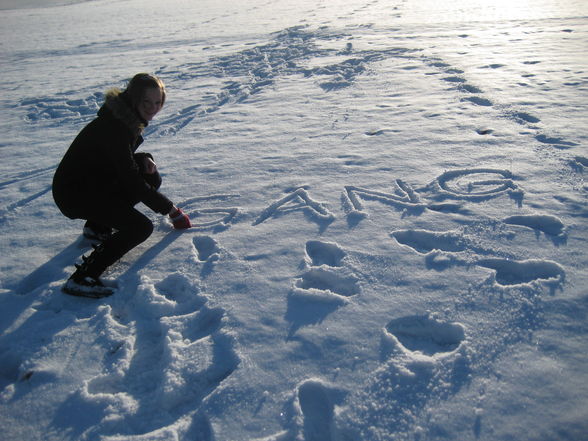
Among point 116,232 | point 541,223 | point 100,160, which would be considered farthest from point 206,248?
point 541,223

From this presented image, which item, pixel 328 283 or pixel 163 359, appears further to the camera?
pixel 328 283

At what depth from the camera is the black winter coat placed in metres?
2.12

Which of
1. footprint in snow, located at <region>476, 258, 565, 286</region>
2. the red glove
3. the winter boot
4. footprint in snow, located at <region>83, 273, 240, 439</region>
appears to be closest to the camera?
footprint in snow, located at <region>83, 273, 240, 439</region>

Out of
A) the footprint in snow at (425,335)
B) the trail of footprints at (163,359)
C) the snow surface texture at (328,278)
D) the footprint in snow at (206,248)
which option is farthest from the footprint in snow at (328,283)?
the footprint in snow at (206,248)

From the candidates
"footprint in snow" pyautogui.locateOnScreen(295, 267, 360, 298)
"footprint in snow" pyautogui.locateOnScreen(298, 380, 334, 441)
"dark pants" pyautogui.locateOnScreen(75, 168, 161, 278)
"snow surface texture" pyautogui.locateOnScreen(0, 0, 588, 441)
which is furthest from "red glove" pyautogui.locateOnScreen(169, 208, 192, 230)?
"footprint in snow" pyautogui.locateOnScreen(298, 380, 334, 441)

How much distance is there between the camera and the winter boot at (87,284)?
6.68 ft

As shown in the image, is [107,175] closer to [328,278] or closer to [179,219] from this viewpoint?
[179,219]

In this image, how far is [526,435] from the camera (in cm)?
129

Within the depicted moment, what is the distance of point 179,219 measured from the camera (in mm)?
2521

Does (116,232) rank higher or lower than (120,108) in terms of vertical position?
lower

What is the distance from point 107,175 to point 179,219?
0.51 m

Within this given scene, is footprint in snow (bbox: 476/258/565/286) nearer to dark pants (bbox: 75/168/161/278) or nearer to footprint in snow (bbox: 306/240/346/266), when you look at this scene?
footprint in snow (bbox: 306/240/346/266)

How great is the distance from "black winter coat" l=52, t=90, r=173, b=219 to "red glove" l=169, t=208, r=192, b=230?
0.33m

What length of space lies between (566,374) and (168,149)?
3.50 m
